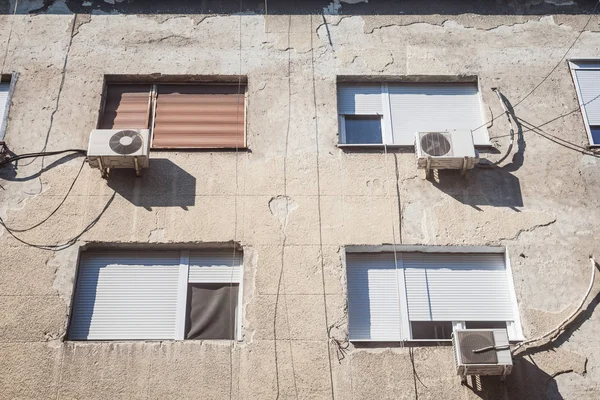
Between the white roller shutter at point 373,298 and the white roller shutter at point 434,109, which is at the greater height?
the white roller shutter at point 434,109

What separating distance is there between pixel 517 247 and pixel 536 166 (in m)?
1.31

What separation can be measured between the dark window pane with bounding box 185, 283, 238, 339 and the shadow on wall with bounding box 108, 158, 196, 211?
3.64 feet

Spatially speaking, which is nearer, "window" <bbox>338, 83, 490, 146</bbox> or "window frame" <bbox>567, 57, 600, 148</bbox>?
"window frame" <bbox>567, 57, 600, 148</bbox>

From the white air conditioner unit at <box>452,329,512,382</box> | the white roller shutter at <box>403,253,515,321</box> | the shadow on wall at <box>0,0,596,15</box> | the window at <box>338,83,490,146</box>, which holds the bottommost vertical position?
the white air conditioner unit at <box>452,329,512,382</box>

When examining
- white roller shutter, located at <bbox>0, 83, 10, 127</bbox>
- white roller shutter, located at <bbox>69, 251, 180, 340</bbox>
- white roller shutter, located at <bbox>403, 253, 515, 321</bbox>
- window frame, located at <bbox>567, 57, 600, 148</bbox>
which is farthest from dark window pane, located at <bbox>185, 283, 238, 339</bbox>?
window frame, located at <bbox>567, 57, 600, 148</bbox>

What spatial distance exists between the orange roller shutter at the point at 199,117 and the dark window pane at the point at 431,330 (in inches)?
132

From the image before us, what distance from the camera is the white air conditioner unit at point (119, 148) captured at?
7410 millimetres

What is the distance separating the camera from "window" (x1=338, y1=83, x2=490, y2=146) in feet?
27.4

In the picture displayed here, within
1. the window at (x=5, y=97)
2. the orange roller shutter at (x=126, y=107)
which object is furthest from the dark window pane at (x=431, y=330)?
the window at (x=5, y=97)

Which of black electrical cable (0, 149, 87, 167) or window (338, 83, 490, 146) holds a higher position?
window (338, 83, 490, 146)

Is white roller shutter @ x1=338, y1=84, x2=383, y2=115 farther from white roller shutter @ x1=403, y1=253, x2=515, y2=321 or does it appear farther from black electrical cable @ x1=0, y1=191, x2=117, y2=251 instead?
black electrical cable @ x1=0, y1=191, x2=117, y2=251

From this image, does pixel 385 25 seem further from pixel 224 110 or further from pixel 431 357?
pixel 431 357

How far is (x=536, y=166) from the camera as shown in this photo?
8.00 metres

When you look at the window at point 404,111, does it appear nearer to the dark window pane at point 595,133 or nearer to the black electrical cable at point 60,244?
the dark window pane at point 595,133
